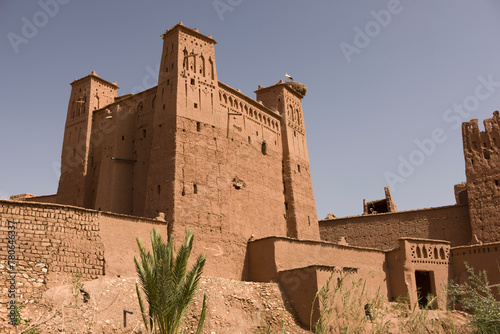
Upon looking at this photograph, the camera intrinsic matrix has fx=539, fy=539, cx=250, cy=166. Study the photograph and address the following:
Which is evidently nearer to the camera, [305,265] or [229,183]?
[305,265]

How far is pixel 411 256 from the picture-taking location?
23.1m

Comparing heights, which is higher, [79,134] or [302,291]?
[79,134]

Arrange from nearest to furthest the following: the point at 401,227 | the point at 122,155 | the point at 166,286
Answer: the point at 166,286
the point at 122,155
the point at 401,227

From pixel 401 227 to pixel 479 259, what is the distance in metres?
7.10

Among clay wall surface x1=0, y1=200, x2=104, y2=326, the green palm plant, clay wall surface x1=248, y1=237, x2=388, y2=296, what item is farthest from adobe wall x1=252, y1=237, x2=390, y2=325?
the green palm plant

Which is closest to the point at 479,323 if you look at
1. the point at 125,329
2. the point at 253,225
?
the point at 125,329

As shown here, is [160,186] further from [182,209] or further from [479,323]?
[479,323]

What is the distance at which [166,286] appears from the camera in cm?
1133

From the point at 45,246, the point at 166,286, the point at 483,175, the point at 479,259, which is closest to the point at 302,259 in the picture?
the point at 479,259

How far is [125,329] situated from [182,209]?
668 cm

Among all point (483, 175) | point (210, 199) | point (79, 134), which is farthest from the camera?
point (483, 175)

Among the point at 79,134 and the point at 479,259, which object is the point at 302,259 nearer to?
the point at 479,259

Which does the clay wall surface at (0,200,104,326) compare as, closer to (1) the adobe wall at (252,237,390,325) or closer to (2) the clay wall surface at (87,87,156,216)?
(2) the clay wall surface at (87,87,156,216)

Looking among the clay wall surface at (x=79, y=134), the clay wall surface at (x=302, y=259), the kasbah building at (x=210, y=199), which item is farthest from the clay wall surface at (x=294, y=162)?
the clay wall surface at (x=79, y=134)
